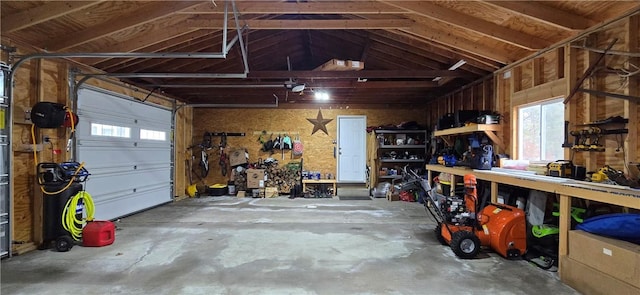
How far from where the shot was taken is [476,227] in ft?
13.1

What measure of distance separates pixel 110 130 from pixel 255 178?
3810 millimetres

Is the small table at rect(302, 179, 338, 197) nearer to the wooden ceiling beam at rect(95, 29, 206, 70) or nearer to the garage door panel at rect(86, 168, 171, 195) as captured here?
the garage door panel at rect(86, 168, 171, 195)

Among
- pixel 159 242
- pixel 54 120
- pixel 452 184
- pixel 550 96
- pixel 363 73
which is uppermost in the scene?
pixel 363 73

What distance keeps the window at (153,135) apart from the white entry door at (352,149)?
4628 millimetres

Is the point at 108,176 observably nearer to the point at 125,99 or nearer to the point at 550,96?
the point at 125,99

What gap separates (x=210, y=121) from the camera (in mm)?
9367

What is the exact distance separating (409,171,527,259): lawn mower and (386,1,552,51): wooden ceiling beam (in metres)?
1.89

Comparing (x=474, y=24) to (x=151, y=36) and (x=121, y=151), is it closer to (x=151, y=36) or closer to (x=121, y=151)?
(x=151, y=36)

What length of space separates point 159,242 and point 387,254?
3035 millimetres

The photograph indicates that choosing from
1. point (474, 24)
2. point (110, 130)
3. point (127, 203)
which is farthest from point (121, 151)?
point (474, 24)

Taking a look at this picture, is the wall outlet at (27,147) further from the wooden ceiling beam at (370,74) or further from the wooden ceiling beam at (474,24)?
the wooden ceiling beam at (474,24)

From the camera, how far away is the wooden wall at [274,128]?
367 inches

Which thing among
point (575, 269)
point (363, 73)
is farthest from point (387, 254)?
point (363, 73)

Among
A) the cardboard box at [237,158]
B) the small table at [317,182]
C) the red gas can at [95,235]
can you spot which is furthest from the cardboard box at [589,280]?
the cardboard box at [237,158]
